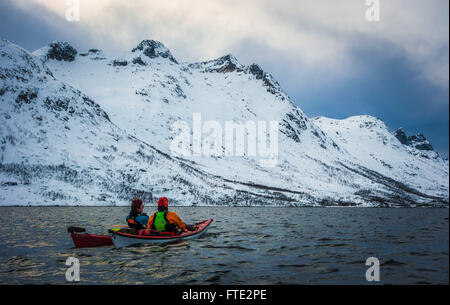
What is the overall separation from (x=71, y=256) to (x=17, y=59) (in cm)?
16846

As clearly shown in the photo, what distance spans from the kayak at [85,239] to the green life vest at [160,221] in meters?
2.81

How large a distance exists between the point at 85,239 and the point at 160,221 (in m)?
4.34

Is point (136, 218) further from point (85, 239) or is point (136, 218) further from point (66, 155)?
point (66, 155)

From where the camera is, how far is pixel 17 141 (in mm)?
107188

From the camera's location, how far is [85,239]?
17.5 metres

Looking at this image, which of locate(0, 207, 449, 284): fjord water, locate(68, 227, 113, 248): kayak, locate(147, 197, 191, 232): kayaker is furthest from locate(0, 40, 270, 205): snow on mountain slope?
locate(0, 207, 449, 284): fjord water

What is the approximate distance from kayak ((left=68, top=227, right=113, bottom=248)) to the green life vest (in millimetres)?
2811

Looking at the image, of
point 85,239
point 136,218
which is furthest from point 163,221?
point 85,239

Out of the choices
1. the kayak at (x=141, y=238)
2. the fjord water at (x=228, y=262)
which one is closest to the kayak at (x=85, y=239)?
the fjord water at (x=228, y=262)

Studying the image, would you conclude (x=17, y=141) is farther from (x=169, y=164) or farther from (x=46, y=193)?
(x=169, y=164)

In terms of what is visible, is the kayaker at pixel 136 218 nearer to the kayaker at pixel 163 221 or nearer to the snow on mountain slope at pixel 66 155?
the kayaker at pixel 163 221

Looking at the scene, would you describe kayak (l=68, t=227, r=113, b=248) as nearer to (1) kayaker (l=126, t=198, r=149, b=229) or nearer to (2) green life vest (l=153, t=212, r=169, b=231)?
(1) kayaker (l=126, t=198, r=149, b=229)

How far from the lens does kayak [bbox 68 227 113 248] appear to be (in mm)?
17203
